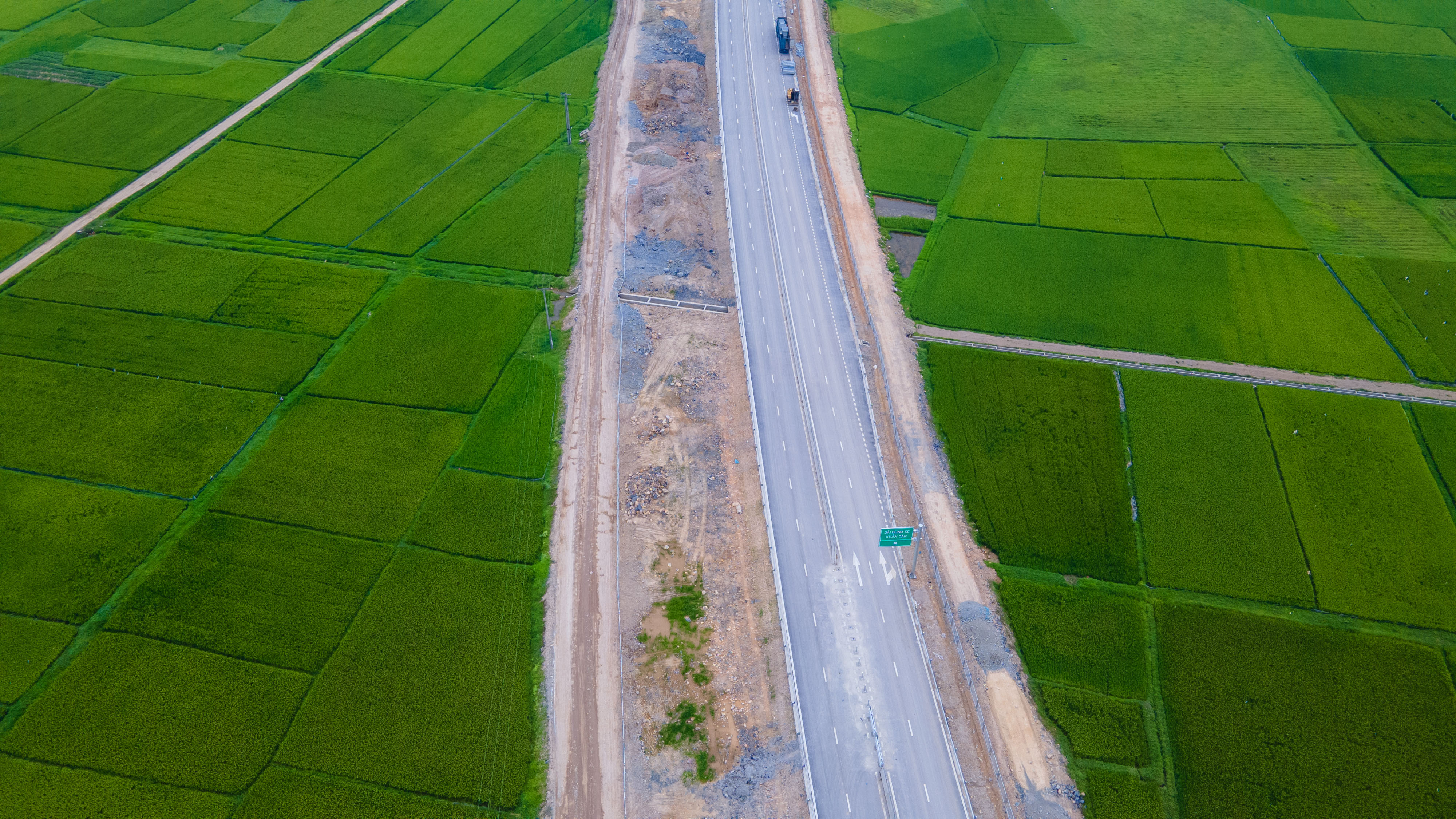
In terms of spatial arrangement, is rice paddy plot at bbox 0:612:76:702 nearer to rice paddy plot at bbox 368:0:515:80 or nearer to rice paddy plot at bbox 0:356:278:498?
rice paddy plot at bbox 0:356:278:498

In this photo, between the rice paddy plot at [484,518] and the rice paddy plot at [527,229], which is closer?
the rice paddy plot at [484,518]

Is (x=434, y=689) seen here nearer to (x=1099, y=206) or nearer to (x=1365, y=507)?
(x=1365, y=507)

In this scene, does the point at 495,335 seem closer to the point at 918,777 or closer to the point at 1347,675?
the point at 918,777

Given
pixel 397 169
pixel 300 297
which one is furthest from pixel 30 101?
pixel 300 297

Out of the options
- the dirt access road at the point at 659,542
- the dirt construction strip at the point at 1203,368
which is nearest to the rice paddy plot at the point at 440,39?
the dirt access road at the point at 659,542

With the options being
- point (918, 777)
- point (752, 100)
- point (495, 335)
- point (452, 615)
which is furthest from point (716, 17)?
point (918, 777)

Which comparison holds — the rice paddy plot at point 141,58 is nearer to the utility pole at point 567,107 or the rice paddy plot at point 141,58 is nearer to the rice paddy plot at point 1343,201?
the utility pole at point 567,107
